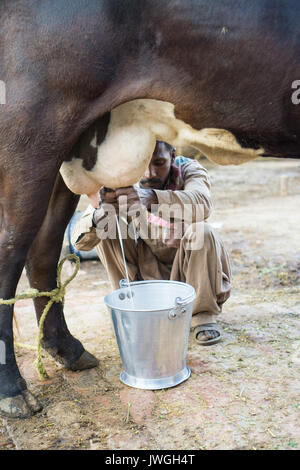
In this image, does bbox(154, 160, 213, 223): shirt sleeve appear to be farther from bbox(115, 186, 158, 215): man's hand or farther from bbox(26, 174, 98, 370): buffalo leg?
bbox(26, 174, 98, 370): buffalo leg

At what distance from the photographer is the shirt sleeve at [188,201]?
2.35 meters

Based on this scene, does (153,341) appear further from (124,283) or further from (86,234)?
(86,234)

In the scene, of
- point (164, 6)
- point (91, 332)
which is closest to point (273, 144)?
point (164, 6)

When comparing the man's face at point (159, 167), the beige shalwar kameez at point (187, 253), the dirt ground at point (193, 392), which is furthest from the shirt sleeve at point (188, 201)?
the dirt ground at point (193, 392)

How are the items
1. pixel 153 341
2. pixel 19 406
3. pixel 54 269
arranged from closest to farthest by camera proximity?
pixel 19 406 < pixel 153 341 < pixel 54 269

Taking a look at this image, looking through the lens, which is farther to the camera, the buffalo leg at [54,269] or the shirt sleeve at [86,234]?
the shirt sleeve at [86,234]

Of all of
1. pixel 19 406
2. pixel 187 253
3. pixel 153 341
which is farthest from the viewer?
pixel 187 253

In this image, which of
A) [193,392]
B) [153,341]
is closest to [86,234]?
[153,341]

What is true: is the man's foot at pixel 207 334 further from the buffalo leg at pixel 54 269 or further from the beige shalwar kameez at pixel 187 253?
the buffalo leg at pixel 54 269

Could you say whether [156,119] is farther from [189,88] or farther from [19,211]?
[19,211]

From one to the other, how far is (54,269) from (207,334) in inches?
34.3

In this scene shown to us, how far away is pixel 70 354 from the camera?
2.15m

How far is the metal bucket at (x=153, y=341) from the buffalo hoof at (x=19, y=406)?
44 cm

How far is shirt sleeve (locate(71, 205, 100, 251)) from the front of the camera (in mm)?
2445
